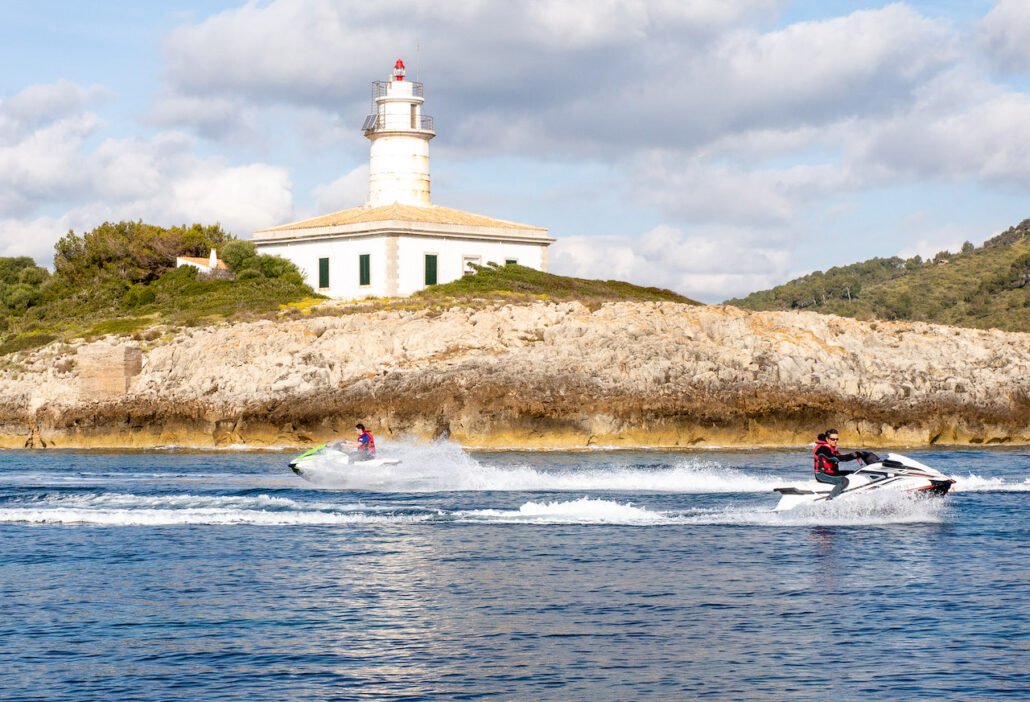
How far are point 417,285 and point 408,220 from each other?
3.54 meters

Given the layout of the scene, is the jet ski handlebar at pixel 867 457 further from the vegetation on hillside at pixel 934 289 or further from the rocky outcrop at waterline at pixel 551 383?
the vegetation on hillside at pixel 934 289

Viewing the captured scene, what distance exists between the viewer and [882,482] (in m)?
29.0

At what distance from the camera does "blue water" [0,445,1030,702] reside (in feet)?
51.2

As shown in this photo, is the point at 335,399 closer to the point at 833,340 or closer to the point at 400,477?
the point at 400,477

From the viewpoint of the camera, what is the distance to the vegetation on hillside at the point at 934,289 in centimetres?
11619

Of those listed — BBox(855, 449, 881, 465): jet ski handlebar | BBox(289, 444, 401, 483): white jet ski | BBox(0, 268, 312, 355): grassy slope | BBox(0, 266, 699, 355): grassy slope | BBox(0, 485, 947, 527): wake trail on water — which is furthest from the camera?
BBox(0, 268, 312, 355): grassy slope

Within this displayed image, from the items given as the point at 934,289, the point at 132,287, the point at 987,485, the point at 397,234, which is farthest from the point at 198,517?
the point at 934,289

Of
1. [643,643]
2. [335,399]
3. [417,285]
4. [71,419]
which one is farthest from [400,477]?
[417,285]

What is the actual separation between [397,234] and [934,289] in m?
77.8

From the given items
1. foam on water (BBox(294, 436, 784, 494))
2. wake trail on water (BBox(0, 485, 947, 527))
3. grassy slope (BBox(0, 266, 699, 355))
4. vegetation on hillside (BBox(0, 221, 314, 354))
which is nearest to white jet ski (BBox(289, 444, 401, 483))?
foam on water (BBox(294, 436, 784, 494))

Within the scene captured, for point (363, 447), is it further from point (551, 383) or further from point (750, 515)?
point (551, 383)

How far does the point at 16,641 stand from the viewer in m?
17.7

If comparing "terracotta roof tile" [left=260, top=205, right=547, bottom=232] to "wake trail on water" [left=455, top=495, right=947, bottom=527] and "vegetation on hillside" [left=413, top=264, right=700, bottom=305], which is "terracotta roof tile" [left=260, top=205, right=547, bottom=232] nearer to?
"vegetation on hillside" [left=413, top=264, right=700, bottom=305]

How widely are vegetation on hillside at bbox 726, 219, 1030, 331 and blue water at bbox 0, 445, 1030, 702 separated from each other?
79865mm
